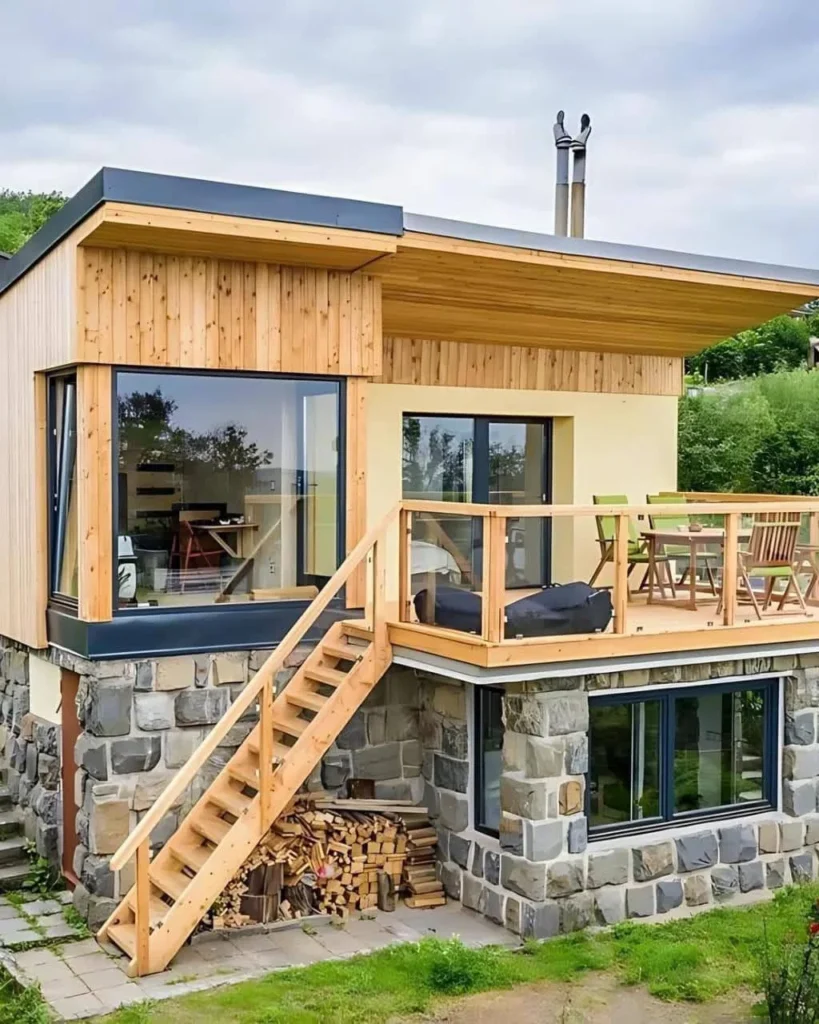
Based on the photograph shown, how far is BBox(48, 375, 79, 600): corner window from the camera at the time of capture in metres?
8.98

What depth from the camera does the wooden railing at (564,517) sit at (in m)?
7.98

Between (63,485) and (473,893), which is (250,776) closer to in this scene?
(473,893)

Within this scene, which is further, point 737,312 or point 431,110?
point 431,110

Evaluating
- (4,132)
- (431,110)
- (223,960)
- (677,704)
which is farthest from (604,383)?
(4,132)

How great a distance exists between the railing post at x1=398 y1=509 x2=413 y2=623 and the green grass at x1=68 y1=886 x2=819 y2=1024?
2.39 m

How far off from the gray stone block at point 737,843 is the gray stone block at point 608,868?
1.03 m

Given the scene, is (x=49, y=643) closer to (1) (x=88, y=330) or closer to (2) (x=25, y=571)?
(2) (x=25, y=571)

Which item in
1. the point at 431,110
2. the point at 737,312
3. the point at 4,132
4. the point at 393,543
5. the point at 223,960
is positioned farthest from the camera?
the point at 4,132

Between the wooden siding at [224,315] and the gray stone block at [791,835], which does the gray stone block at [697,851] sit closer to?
the gray stone block at [791,835]

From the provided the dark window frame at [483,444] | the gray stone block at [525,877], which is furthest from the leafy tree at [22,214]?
the gray stone block at [525,877]

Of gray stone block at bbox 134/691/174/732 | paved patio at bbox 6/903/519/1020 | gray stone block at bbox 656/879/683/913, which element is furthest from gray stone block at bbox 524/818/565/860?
gray stone block at bbox 134/691/174/732

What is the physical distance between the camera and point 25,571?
9969mm

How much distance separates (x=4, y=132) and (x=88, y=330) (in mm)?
49871

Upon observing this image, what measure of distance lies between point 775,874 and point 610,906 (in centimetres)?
177
